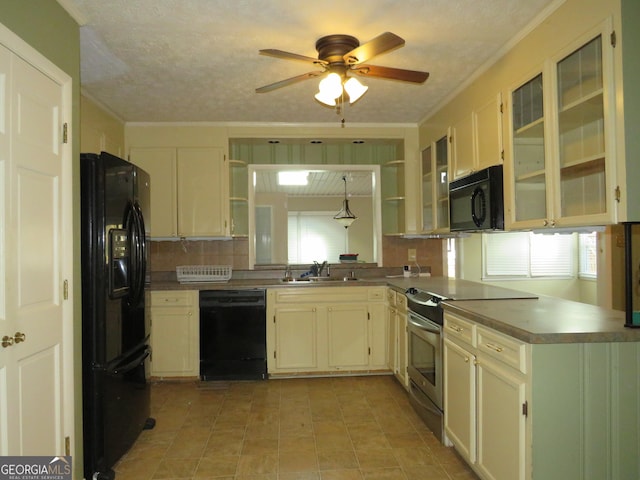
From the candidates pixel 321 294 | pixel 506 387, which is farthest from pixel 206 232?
pixel 506 387

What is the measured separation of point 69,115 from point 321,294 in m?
2.46

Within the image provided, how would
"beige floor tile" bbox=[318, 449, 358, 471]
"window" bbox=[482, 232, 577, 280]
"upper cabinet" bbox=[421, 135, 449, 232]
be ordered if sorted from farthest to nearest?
1. "window" bbox=[482, 232, 577, 280]
2. "upper cabinet" bbox=[421, 135, 449, 232]
3. "beige floor tile" bbox=[318, 449, 358, 471]

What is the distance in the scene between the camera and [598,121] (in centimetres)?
175

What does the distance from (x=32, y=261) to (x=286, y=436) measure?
1.83 metres

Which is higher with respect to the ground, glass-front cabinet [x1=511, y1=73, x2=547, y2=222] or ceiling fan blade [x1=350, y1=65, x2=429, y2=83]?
ceiling fan blade [x1=350, y1=65, x2=429, y2=83]

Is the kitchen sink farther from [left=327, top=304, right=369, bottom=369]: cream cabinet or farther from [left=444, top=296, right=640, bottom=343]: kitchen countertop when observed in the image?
[left=444, top=296, right=640, bottom=343]: kitchen countertop

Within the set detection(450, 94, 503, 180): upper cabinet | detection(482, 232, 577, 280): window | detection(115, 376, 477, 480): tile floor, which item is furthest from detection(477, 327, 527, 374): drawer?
detection(482, 232, 577, 280): window

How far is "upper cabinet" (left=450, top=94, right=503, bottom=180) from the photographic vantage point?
8.46 feet

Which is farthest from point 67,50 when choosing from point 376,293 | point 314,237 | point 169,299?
A: point 314,237

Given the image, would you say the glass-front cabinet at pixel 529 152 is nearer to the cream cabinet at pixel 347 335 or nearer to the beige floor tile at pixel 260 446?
the cream cabinet at pixel 347 335

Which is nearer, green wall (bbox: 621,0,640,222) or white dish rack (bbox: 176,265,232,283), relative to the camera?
green wall (bbox: 621,0,640,222)

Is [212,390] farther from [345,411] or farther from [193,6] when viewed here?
[193,6]

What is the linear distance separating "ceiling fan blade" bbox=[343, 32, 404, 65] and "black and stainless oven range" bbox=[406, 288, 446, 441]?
1.47 metres

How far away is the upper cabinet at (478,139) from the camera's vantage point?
258 cm
